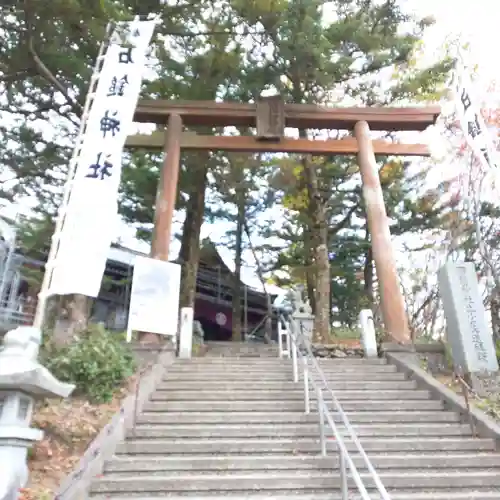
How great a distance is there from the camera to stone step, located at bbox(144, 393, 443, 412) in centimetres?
610

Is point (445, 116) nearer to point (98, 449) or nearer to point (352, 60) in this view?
point (352, 60)

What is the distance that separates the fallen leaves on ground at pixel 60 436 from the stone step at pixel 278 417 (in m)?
0.53

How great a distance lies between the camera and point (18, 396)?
3867 mm

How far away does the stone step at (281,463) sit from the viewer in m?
4.77

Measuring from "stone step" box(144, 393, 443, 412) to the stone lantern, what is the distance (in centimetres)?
225

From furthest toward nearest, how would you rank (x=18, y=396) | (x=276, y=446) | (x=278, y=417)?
(x=278, y=417), (x=276, y=446), (x=18, y=396)

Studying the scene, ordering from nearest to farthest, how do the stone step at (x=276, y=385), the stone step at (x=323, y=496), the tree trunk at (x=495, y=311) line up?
the stone step at (x=323, y=496) → the stone step at (x=276, y=385) → the tree trunk at (x=495, y=311)

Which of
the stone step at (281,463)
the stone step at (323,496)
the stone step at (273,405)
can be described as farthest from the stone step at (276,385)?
the stone step at (323,496)

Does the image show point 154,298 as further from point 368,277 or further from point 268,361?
point 368,277

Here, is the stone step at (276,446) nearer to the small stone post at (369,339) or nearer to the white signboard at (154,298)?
the white signboard at (154,298)

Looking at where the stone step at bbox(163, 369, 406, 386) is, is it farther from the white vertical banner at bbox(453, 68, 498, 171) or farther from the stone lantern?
the white vertical banner at bbox(453, 68, 498, 171)

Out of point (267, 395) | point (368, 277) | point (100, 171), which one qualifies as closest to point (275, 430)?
point (267, 395)

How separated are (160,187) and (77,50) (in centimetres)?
299

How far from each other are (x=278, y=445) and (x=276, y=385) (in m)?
1.65
